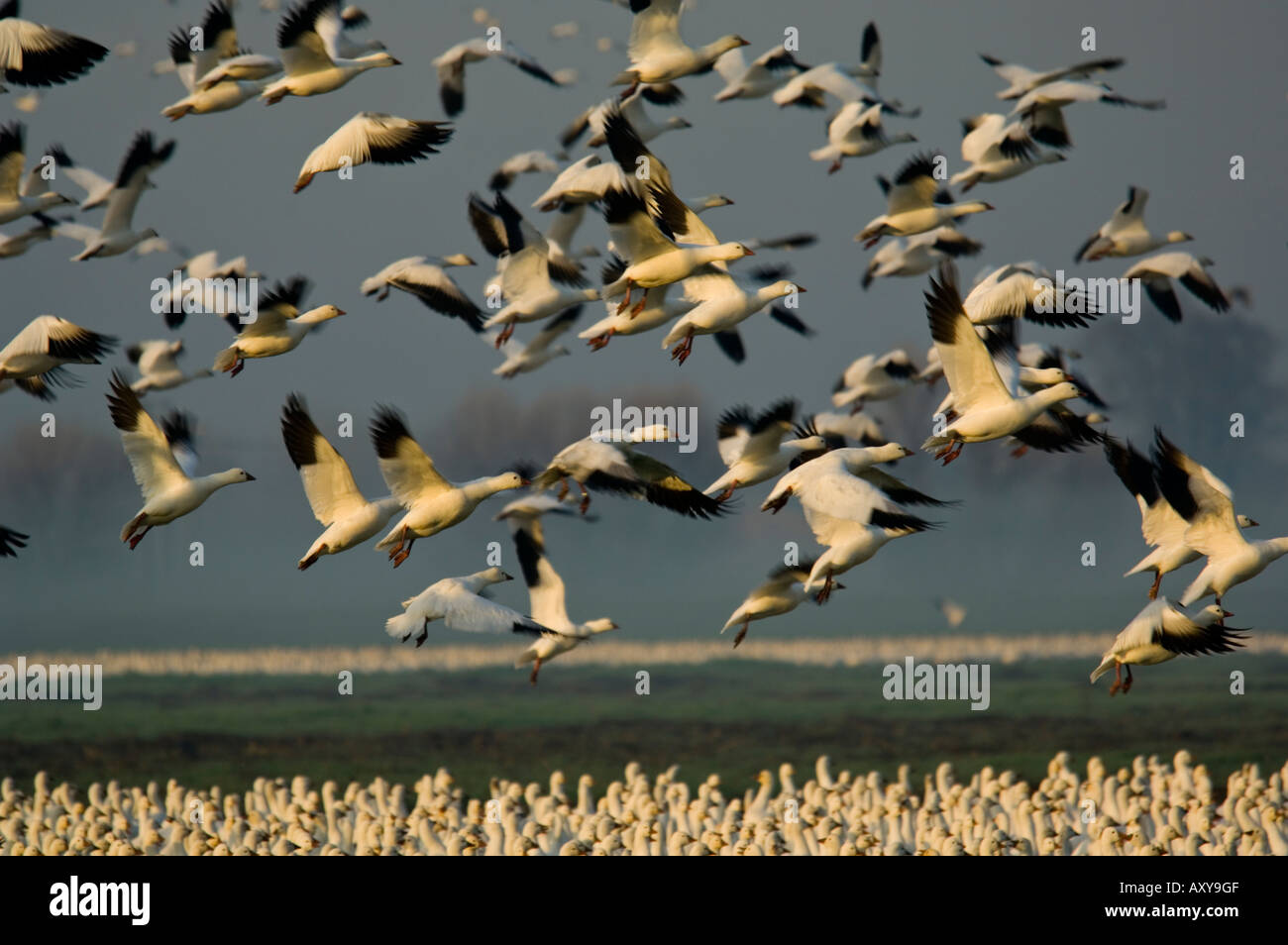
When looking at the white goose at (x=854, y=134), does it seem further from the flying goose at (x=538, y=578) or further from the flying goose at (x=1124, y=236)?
the flying goose at (x=538, y=578)

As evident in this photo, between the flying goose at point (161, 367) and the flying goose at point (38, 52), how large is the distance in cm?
455

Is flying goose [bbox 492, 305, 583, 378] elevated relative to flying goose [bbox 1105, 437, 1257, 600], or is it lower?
elevated

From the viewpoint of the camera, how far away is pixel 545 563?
14086mm

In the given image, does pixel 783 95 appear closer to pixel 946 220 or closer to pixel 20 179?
pixel 946 220

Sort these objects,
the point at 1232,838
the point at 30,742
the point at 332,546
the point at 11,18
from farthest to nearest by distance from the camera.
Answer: the point at 30,742
the point at 1232,838
the point at 11,18
the point at 332,546

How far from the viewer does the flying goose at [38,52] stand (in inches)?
487

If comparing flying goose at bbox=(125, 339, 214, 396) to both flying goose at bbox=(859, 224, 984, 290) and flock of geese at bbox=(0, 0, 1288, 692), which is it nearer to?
flock of geese at bbox=(0, 0, 1288, 692)

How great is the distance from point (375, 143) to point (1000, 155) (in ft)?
21.7

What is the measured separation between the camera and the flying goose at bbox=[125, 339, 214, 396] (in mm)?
16656

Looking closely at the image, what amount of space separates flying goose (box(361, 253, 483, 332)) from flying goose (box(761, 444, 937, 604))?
13.3 ft

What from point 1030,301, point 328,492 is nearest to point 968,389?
point 1030,301

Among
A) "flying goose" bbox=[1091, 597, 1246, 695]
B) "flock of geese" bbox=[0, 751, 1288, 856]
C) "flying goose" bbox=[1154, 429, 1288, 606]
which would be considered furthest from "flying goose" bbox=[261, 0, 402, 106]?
"flying goose" bbox=[1091, 597, 1246, 695]
